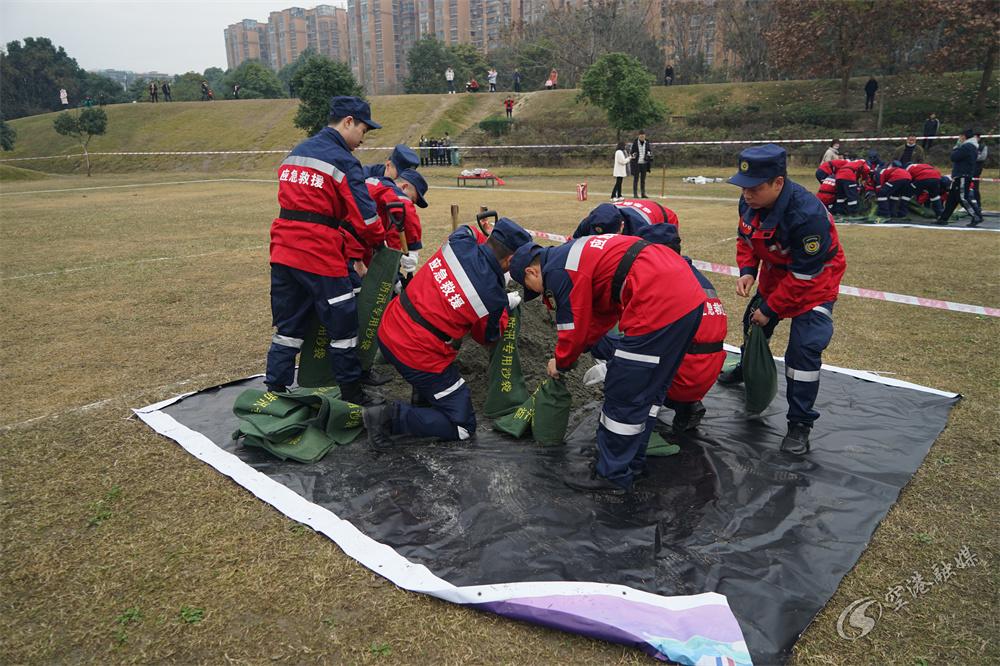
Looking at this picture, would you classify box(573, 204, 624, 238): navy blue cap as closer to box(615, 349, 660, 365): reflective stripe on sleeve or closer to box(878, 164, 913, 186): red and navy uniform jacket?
box(615, 349, 660, 365): reflective stripe on sleeve

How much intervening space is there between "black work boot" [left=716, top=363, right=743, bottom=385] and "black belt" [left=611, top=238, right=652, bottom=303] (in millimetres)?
2133

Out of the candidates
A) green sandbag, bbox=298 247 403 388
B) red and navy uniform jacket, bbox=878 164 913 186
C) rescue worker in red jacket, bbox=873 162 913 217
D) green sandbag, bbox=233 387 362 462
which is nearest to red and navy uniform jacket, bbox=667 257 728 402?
green sandbag, bbox=233 387 362 462

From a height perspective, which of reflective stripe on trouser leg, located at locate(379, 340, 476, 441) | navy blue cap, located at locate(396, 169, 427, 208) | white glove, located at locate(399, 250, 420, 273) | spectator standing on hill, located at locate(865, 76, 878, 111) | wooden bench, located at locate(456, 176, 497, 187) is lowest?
reflective stripe on trouser leg, located at locate(379, 340, 476, 441)

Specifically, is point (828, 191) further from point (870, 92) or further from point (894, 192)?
point (870, 92)

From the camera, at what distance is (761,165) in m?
3.83

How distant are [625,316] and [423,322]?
1.29 m

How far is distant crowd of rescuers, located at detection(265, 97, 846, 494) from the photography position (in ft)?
11.1

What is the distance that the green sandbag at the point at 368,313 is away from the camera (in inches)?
190

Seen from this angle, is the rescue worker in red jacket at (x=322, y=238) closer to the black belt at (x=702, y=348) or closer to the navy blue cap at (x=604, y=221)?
the navy blue cap at (x=604, y=221)

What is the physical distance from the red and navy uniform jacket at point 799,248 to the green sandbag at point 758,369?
26 cm

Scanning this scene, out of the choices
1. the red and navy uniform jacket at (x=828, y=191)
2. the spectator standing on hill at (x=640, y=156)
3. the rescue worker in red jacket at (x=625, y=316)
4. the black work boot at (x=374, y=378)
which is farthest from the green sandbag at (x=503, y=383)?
the spectator standing on hill at (x=640, y=156)

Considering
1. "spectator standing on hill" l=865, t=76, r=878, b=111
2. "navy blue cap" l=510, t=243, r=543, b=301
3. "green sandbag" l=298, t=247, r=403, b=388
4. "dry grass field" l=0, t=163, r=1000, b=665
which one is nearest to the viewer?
"dry grass field" l=0, t=163, r=1000, b=665

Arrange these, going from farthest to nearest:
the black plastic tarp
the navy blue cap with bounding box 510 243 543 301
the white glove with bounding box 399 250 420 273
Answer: the white glove with bounding box 399 250 420 273 → the navy blue cap with bounding box 510 243 543 301 → the black plastic tarp

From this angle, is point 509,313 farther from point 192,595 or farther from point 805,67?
point 805,67
